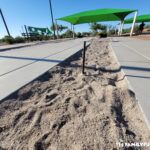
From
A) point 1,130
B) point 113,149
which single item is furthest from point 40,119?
point 113,149

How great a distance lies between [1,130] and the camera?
2.51 feet

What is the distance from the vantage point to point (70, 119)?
864 mm

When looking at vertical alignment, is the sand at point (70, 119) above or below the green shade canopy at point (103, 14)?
below

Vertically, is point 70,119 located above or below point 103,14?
below

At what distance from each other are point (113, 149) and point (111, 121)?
0.23m

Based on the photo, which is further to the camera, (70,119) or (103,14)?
(103,14)

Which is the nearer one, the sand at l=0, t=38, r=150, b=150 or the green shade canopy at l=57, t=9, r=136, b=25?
the sand at l=0, t=38, r=150, b=150

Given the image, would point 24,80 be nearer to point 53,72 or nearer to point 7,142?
point 53,72

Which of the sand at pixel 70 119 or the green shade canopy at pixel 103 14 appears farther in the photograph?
the green shade canopy at pixel 103 14

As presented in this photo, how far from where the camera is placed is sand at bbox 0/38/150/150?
673 millimetres

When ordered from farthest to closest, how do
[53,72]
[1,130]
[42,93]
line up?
1. [53,72]
2. [42,93]
3. [1,130]

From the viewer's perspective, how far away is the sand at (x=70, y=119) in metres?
0.67

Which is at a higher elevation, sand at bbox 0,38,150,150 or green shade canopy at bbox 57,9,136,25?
green shade canopy at bbox 57,9,136,25

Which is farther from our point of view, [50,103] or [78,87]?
[78,87]
